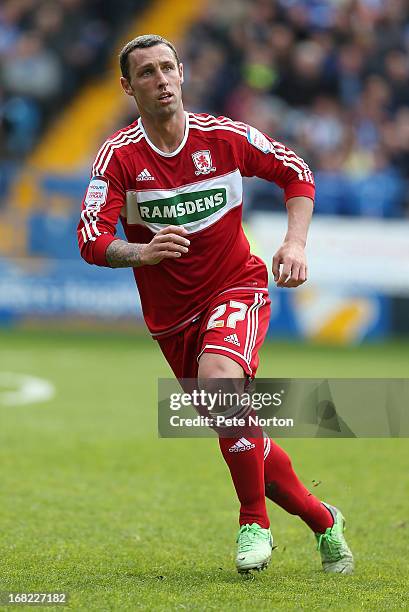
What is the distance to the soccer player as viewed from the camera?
4.77 m

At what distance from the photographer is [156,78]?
484 centimetres

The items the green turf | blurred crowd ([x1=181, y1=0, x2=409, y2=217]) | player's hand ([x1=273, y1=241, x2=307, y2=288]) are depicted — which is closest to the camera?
the green turf

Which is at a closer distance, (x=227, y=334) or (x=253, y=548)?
(x=253, y=548)

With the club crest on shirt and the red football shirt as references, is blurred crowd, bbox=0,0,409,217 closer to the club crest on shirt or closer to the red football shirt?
the red football shirt

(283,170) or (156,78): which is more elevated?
(156,78)

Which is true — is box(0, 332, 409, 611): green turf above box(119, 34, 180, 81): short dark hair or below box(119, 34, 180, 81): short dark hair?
below

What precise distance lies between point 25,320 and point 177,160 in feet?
Result: 35.4

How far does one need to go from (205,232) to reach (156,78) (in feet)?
2.35

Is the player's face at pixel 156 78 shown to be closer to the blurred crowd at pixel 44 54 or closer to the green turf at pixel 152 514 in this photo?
the green turf at pixel 152 514

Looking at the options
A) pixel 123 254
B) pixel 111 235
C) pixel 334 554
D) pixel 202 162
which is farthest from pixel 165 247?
pixel 334 554

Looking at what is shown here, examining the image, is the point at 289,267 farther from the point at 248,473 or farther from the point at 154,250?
the point at 248,473

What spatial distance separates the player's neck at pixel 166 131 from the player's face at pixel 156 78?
60 millimetres

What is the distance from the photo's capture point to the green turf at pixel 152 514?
440 centimetres

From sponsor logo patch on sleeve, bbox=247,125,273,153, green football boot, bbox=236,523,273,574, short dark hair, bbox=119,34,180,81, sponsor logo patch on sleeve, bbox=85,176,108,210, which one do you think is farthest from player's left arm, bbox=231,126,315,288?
green football boot, bbox=236,523,273,574
